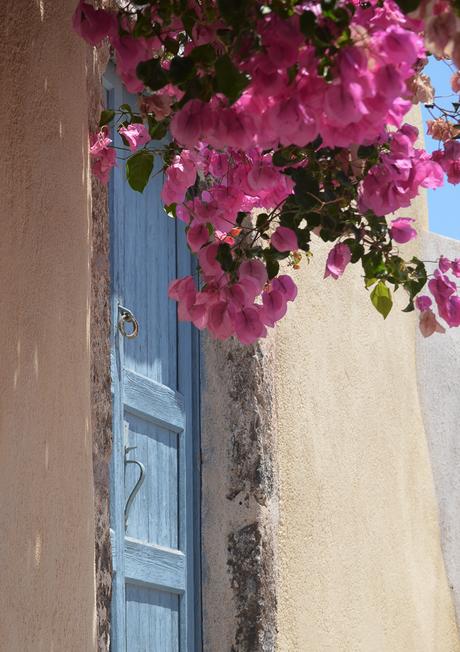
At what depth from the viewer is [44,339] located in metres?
2.63

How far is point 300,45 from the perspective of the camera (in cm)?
176

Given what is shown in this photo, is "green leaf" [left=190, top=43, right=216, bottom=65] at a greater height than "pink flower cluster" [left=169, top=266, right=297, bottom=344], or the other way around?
"green leaf" [left=190, top=43, right=216, bottom=65]

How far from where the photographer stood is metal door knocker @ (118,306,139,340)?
367 centimetres

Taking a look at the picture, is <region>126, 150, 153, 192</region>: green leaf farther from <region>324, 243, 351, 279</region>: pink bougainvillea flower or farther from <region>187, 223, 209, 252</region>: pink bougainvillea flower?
<region>324, 243, 351, 279</region>: pink bougainvillea flower

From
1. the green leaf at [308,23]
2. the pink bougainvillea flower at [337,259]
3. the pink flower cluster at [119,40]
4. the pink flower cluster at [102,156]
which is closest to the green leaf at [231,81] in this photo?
the green leaf at [308,23]

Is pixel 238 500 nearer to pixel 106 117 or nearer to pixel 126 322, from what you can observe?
pixel 126 322

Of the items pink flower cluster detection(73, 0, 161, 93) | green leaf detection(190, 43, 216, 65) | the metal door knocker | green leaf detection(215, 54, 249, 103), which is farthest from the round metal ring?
green leaf detection(215, 54, 249, 103)

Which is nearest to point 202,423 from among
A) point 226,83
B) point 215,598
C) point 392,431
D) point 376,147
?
point 215,598

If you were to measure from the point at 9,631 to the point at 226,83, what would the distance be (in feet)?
3.84

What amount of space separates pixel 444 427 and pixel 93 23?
15.9ft

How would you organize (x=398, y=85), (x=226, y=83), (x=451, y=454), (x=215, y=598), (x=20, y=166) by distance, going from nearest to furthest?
1. (x=398, y=85)
2. (x=226, y=83)
3. (x=20, y=166)
4. (x=215, y=598)
5. (x=451, y=454)

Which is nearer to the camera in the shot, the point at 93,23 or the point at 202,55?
the point at 202,55

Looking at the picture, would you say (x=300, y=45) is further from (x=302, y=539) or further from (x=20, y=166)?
(x=302, y=539)

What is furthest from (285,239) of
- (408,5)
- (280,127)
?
(408,5)
